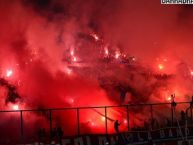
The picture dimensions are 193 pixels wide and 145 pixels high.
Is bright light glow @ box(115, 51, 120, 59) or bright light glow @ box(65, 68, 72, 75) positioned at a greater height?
bright light glow @ box(115, 51, 120, 59)

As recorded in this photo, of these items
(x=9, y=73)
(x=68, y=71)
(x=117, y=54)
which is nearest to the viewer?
(x=9, y=73)

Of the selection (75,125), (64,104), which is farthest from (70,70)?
(75,125)

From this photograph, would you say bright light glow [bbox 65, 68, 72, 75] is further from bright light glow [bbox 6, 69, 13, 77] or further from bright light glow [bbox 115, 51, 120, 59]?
bright light glow [bbox 115, 51, 120, 59]

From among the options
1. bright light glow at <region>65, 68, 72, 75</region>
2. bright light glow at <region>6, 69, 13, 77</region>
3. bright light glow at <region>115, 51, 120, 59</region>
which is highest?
bright light glow at <region>115, 51, 120, 59</region>

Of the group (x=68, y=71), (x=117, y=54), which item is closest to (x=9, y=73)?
(x=68, y=71)

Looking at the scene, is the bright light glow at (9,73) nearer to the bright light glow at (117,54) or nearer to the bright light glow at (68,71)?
the bright light glow at (68,71)

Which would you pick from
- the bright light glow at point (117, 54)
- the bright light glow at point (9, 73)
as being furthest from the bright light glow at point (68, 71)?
the bright light glow at point (117, 54)

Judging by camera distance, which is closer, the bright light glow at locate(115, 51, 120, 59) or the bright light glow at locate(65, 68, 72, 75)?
the bright light glow at locate(65, 68, 72, 75)

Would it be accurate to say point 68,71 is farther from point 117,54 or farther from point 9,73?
point 117,54

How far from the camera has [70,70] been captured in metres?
19.8

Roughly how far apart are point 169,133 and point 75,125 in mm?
3475

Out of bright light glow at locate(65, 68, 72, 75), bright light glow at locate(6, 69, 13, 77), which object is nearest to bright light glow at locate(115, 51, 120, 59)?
bright light glow at locate(65, 68, 72, 75)

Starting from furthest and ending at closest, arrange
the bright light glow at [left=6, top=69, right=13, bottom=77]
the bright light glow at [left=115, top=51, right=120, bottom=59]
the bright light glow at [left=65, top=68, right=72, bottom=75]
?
1. the bright light glow at [left=115, top=51, right=120, bottom=59]
2. the bright light glow at [left=65, top=68, right=72, bottom=75]
3. the bright light glow at [left=6, top=69, right=13, bottom=77]

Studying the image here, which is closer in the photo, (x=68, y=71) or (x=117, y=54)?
→ (x=68, y=71)
